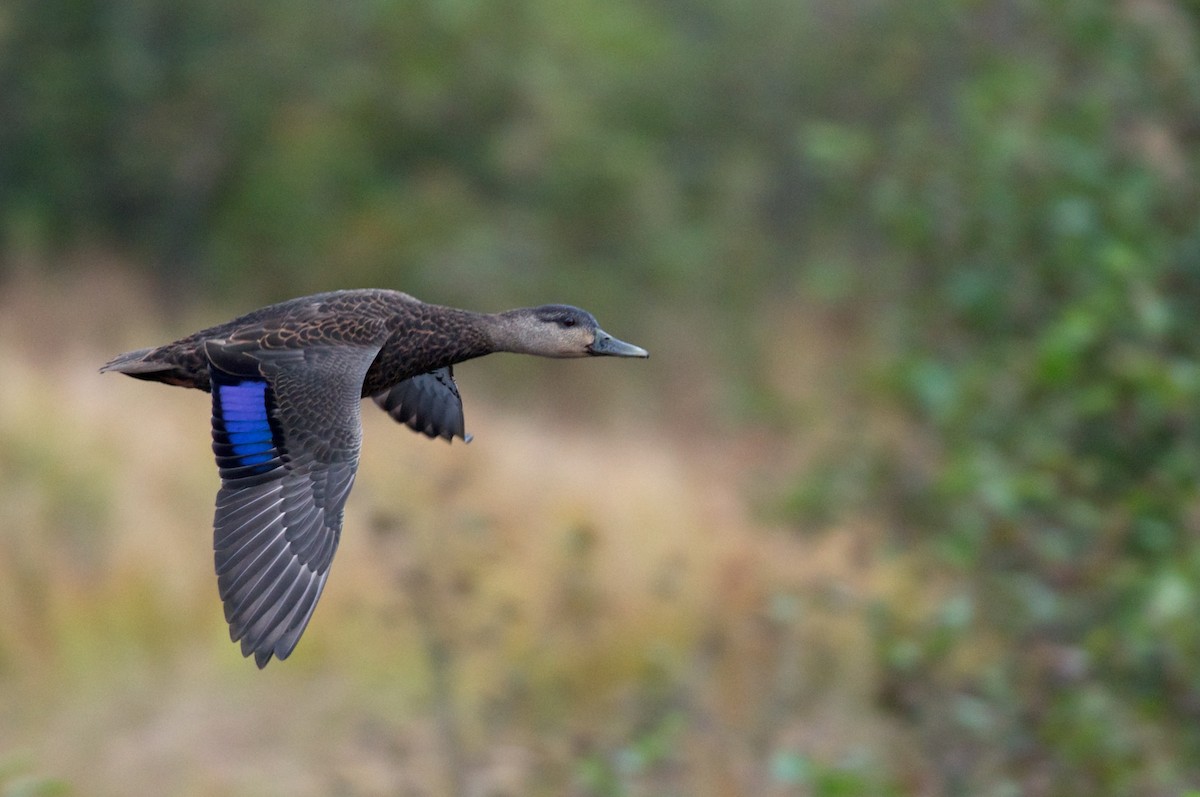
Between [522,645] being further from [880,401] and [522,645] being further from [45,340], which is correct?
[45,340]

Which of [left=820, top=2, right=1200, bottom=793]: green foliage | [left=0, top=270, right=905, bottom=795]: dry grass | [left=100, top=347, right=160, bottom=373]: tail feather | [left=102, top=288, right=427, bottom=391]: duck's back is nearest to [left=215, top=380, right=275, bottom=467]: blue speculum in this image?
[left=102, top=288, right=427, bottom=391]: duck's back

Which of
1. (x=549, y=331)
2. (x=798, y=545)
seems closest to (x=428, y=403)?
(x=549, y=331)

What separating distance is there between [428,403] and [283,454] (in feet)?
3.52

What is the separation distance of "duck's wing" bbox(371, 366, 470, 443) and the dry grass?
21 centimetres

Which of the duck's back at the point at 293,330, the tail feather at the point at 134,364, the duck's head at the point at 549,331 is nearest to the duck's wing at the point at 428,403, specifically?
the duck's head at the point at 549,331

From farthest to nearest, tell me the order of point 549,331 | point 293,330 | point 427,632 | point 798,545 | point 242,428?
point 798,545 < point 427,632 < point 549,331 < point 293,330 < point 242,428

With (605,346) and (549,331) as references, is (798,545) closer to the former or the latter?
(605,346)

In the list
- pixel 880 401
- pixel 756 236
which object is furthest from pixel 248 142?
pixel 880 401

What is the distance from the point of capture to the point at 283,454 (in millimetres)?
4852

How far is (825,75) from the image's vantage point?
22.7 m

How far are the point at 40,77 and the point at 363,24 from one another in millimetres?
3234

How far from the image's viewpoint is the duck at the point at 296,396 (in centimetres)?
455

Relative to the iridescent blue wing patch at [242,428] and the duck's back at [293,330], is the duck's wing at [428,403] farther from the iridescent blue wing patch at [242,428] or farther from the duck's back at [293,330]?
the iridescent blue wing patch at [242,428]

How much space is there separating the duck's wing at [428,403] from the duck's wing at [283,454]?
849 millimetres
